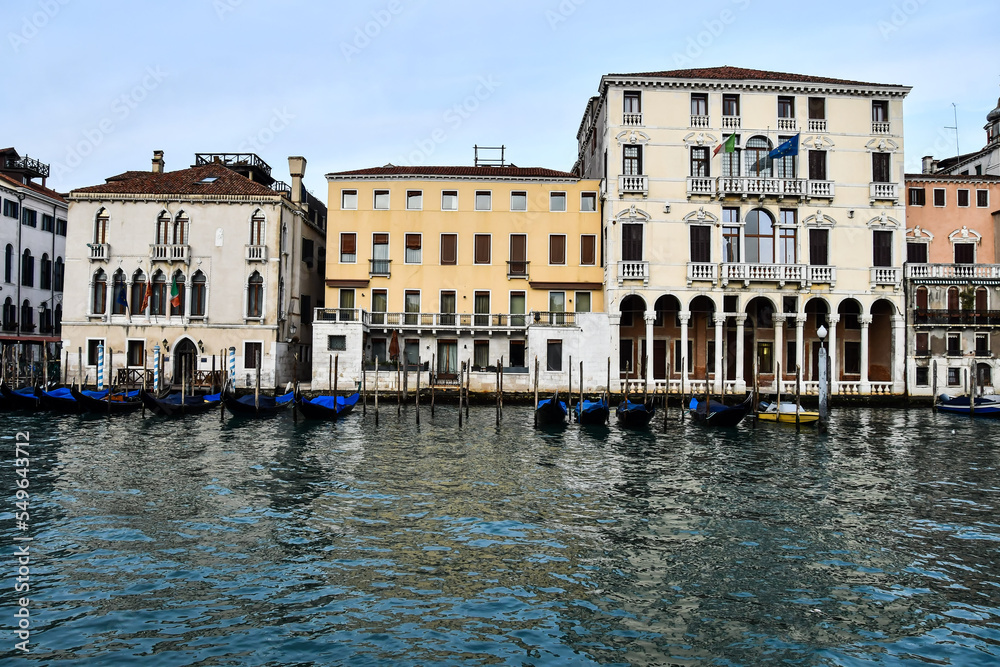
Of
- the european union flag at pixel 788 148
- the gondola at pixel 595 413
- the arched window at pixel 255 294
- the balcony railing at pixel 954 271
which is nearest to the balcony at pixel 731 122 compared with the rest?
the european union flag at pixel 788 148

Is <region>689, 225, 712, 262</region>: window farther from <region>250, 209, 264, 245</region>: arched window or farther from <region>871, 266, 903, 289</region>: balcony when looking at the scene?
<region>250, 209, 264, 245</region>: arched window

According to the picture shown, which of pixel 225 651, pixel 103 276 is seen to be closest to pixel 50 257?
pixel 103 276

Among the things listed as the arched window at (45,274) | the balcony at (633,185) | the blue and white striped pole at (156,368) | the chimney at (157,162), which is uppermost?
the chimney at (157,162)

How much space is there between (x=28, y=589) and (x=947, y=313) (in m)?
34.5

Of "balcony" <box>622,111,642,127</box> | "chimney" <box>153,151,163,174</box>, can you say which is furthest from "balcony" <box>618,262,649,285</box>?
"chimney" <box>153,151,163,174</box>

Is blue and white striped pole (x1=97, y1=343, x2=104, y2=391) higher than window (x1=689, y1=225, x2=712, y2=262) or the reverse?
the reverse

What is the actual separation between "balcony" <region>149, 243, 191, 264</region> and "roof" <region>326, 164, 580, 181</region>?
6967 mm

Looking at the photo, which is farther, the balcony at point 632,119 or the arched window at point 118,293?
the arched window at point 118,293

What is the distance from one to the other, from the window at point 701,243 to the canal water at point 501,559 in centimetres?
1667

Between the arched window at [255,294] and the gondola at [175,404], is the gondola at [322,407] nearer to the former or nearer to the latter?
the gondola at [175,404]

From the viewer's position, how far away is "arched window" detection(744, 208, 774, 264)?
1264 inches

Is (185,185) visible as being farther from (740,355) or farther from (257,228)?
(740,355)

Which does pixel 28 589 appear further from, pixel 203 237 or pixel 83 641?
pixel 203 237

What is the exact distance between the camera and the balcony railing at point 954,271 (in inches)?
1260
